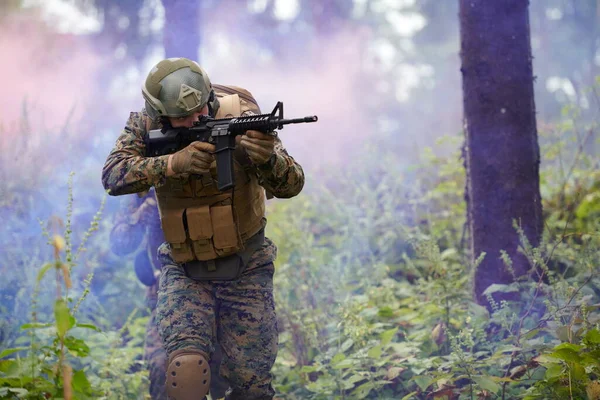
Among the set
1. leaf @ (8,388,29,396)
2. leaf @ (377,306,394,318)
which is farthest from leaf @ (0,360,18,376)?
leaf @ (377,306,394,318)

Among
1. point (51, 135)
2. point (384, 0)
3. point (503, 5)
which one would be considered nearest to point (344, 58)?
point (384, 0)

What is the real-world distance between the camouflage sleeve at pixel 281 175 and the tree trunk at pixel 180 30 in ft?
6.67

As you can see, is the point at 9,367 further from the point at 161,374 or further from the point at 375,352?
the point at 375,352

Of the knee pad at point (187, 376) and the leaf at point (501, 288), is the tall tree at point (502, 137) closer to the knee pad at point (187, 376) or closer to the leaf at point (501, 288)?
the leaf at point (501, 288)

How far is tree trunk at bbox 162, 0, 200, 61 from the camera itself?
519cm

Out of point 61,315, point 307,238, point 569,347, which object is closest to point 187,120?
point 61,315

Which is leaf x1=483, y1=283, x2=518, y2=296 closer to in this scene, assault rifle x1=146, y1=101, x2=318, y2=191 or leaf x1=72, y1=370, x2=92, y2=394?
assault rifle x1=146, y1=101, x2=318, y2=191

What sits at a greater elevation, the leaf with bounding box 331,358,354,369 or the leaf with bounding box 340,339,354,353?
the leaf with bounding box 340,339,354,353

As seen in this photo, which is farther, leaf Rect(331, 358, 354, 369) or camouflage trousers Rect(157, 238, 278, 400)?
leaf Rect(331, 358, 354, 369)

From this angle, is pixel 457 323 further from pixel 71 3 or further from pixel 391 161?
pixel 71 3

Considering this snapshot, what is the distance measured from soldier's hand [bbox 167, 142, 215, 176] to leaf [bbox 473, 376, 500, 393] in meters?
1.63

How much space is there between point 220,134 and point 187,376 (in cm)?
110

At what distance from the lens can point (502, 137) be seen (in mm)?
4461

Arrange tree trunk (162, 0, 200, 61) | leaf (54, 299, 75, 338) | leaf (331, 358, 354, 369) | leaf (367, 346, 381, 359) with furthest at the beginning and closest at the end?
1. tree trunk (162, 0, 200, 61)
2. leaf (367, 346, 381, 359)
3. leaf (331, 358, 354, 369)
4. leaf (54, 299, 75, 338)
